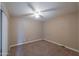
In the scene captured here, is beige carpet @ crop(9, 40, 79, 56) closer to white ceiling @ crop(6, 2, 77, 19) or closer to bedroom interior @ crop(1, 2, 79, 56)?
bedroom interior @ crop(1, 2, 79, 56)

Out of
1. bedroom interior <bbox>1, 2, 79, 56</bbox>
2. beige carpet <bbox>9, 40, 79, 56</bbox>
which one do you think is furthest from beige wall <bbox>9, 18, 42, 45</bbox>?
beige carpet <bbox>9, 40, 79, 56</bbox>

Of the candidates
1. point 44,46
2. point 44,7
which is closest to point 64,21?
point 44,7

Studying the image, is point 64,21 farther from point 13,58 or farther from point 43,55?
point 13,58

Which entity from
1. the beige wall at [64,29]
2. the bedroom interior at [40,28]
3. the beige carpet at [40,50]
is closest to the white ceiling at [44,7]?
the bedroom interior at [40,28]

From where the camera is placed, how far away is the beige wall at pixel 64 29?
153 centimetres

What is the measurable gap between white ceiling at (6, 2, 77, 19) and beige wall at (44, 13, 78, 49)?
104 millimetres

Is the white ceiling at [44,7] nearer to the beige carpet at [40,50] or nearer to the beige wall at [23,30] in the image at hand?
the beige wall at [23,30]

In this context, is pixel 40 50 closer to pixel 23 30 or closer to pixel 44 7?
pixel 23 30

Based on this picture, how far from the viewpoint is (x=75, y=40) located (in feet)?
5.09

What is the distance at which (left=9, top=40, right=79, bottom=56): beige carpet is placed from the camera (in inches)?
59.4

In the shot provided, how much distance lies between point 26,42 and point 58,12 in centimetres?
84

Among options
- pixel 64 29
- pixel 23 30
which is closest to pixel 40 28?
pixel 23 30

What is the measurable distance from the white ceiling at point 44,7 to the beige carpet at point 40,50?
21.4 inches

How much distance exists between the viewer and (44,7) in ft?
4.93
